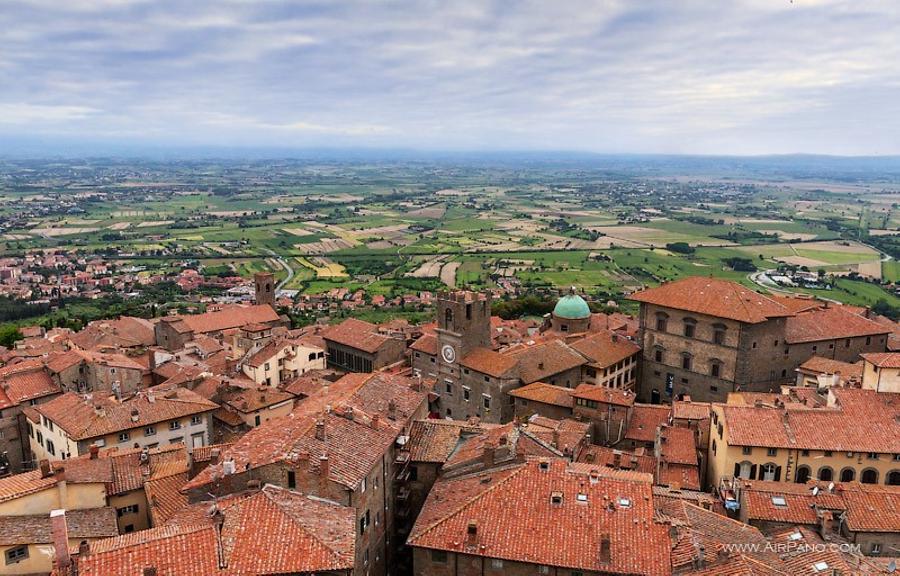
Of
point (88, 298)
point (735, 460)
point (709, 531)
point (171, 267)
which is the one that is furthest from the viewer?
point (171, 267)

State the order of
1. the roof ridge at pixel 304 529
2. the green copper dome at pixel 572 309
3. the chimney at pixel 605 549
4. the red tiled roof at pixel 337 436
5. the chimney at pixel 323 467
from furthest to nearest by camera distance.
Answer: the green copper dome at pixel 572 309 → the red tiled roof at pixel 337 436 → the chimney at pixel 323 467 → the chimney at pixel 605 549 → the roof ridge at pixel 304 529

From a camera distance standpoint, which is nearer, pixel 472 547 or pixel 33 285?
pixel 472 547

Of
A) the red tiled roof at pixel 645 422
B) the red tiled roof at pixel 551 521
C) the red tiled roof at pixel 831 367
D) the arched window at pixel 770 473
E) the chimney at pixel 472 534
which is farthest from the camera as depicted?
the red tiled roof at pixel 831 367

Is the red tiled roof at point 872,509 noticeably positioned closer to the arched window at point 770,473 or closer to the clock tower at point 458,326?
the arched window at point 770,473

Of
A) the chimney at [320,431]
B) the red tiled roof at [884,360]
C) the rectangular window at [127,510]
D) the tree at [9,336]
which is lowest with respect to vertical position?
the tree at [9,336]

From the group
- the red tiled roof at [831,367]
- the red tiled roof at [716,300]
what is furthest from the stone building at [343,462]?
the red tiled roof at [831,367]

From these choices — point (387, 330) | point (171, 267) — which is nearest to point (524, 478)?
point (387, 330)

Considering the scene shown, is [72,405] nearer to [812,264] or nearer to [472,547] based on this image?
[472,547]

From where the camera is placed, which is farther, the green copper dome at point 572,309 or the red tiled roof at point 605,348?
the green copper dome at point 572,309
